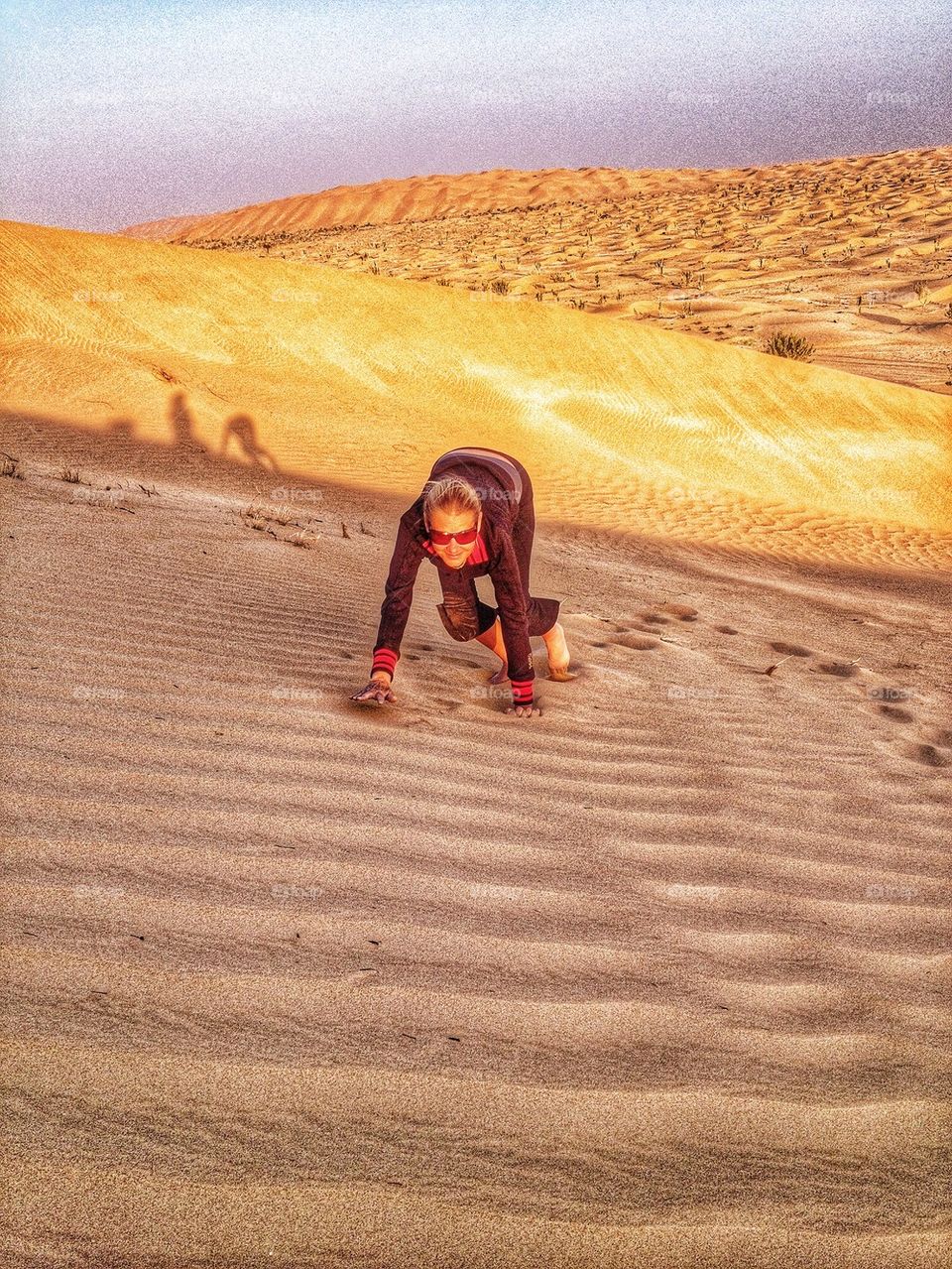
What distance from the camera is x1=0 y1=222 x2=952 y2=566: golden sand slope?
416 inches

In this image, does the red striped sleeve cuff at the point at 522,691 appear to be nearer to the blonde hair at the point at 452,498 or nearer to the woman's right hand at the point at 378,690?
the woman's right hand at the point at 378,690

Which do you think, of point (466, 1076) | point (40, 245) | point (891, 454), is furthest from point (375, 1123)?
point (40, 245)

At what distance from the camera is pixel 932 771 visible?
13.3 feet

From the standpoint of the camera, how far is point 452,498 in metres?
3.32

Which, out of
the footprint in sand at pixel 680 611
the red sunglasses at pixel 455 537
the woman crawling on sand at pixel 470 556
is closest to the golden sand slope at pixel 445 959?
the woman crawling on sand at pixel 470 556

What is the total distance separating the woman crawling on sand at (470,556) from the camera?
3.37m

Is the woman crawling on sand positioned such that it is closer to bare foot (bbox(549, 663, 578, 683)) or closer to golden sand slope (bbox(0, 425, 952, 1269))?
golden sand slope (bbox(0, 425, 952, 1269))

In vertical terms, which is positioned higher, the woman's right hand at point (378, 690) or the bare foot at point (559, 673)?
the bare foot at point (559, 673)

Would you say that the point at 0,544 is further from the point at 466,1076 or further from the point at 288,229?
the point at 288,229

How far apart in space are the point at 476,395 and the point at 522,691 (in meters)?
Result: 9.27

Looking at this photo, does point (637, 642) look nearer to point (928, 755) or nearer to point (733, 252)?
point (928, 755)

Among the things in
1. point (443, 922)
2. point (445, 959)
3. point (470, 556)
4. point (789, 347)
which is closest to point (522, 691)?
point (470, 556)

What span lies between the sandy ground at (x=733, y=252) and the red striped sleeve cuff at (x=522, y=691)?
36.0 feet

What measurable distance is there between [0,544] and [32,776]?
244cm
